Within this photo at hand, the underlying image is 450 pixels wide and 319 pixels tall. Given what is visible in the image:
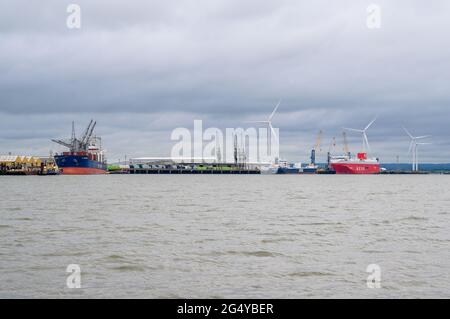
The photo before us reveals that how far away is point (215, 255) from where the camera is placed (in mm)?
24062

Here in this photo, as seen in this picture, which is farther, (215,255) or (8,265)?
(215,255)

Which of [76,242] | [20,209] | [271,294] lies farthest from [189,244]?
[20,209]

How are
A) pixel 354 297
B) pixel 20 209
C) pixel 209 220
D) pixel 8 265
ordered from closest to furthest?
1. pixel 354 297
2. pixel 8 265
3. pixel 209 220
4. pixel 20 209

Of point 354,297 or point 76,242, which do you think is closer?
point 354,297

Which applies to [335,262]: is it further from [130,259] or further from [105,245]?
[105,245]

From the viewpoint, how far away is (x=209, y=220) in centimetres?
3888

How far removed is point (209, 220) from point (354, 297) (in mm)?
22405

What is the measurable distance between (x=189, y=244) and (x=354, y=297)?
11421 millimetres

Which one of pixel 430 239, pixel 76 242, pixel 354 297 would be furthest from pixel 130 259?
pixel 430 239
